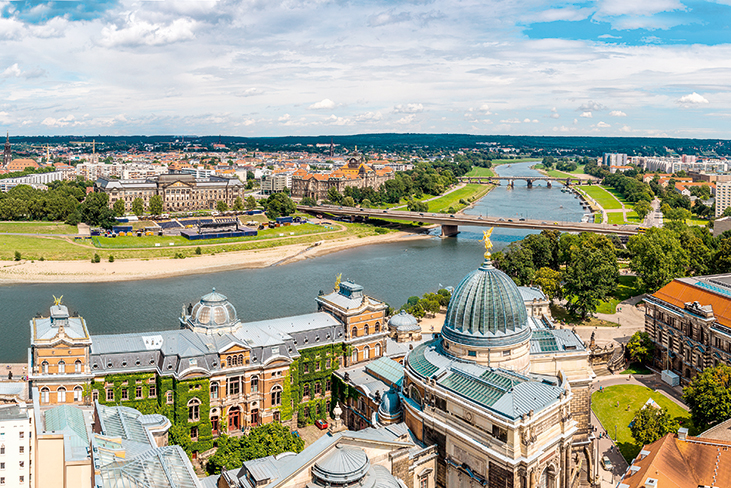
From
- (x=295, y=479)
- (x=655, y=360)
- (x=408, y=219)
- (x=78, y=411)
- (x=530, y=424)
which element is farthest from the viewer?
(x=408, y=219)

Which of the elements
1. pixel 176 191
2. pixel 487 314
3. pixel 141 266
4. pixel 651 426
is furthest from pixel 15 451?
pixel 176 191

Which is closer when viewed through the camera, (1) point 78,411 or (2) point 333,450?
(2) point 333,450

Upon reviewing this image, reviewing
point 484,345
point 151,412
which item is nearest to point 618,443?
point 484,345

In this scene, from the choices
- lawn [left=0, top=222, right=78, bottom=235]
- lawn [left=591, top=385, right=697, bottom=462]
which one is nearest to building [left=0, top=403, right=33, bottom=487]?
lawn [left=591, top=385, right=697, bottom=462]

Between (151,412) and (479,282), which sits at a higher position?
(479,282)

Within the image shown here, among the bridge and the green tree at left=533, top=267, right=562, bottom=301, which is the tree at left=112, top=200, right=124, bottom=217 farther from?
the green tree at left=533, top=267, right=562, bottom=301

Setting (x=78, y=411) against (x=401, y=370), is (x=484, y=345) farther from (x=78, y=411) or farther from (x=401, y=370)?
(x=78, y=411)

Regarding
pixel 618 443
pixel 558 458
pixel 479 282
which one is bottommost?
pixel 618 443
